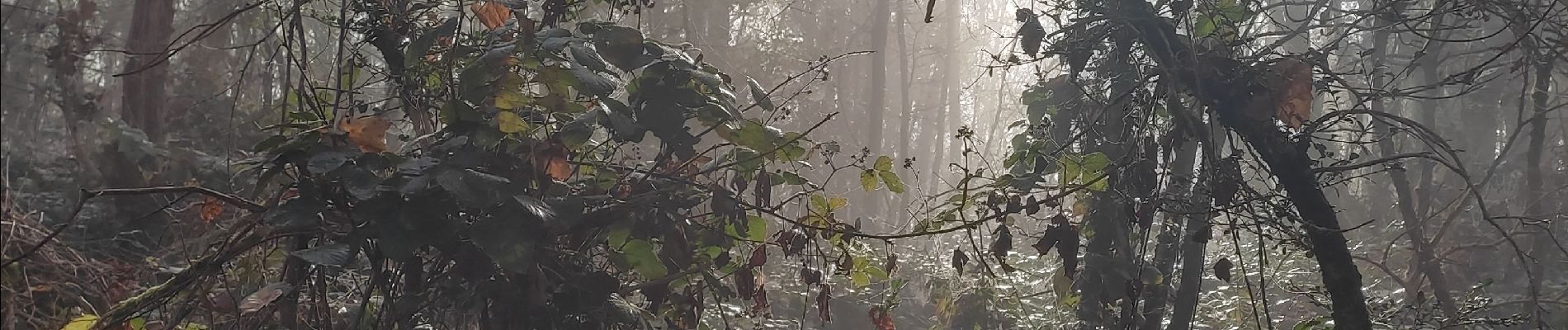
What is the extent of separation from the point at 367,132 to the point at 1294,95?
211cm

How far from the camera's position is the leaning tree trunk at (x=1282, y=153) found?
2.49 meters

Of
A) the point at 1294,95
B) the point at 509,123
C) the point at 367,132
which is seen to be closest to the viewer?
the point at 367,132

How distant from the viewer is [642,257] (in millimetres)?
2361

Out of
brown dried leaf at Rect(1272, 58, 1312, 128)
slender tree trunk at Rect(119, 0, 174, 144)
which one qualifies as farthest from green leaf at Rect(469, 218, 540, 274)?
slender tree trunk at Rect(119, 0, 174, 144)

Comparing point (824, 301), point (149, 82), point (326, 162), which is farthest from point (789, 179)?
point (149, 82)

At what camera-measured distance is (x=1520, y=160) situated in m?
10.7

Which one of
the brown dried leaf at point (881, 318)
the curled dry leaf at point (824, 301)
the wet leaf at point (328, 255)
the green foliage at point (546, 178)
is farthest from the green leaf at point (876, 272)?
the wet leaf at point (328, 255)

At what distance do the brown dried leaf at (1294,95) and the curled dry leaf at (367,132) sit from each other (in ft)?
6.72

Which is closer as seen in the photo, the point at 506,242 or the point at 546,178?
the point at 506,242

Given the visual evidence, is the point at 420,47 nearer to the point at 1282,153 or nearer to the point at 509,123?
the point at 509,123

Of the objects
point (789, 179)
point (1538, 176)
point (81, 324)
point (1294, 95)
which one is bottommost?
point (81, 324)

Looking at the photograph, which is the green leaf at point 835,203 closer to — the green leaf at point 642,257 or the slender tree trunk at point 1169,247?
the green leaf at point 642,257

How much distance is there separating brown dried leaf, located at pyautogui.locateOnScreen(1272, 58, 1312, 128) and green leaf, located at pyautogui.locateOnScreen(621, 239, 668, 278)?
1.55 metres

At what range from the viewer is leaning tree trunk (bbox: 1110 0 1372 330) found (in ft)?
8.18
